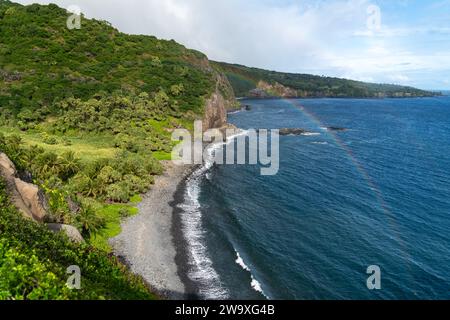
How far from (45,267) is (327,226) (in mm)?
39176

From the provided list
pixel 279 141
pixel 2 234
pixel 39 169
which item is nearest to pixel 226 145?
pixel 279 141

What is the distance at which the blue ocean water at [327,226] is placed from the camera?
1531 inches

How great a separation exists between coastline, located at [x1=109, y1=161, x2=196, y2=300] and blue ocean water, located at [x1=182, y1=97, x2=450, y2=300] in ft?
8.87

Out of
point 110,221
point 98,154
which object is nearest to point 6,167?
point 110,221

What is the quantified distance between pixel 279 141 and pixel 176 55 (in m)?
54.6

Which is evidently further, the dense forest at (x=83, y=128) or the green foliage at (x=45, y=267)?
the dense forest at (x=83, y=128)

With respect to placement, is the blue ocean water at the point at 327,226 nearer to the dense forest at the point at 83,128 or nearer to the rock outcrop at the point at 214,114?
the dense forest at the point at 83,128

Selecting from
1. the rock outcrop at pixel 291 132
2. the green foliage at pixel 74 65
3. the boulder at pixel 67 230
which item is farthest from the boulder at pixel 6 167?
the rock outcrop at pixel 291 132

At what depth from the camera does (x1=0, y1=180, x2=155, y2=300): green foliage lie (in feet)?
65.4

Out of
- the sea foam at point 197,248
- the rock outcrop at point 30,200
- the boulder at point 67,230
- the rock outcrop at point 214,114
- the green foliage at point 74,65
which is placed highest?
the green foliage at point 74,65

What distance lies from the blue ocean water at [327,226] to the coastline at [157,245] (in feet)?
8.87

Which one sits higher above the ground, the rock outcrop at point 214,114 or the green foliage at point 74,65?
the green foliage at point 74,65

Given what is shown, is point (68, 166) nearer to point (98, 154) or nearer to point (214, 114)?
point (98, 154)

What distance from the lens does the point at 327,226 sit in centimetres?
5200
